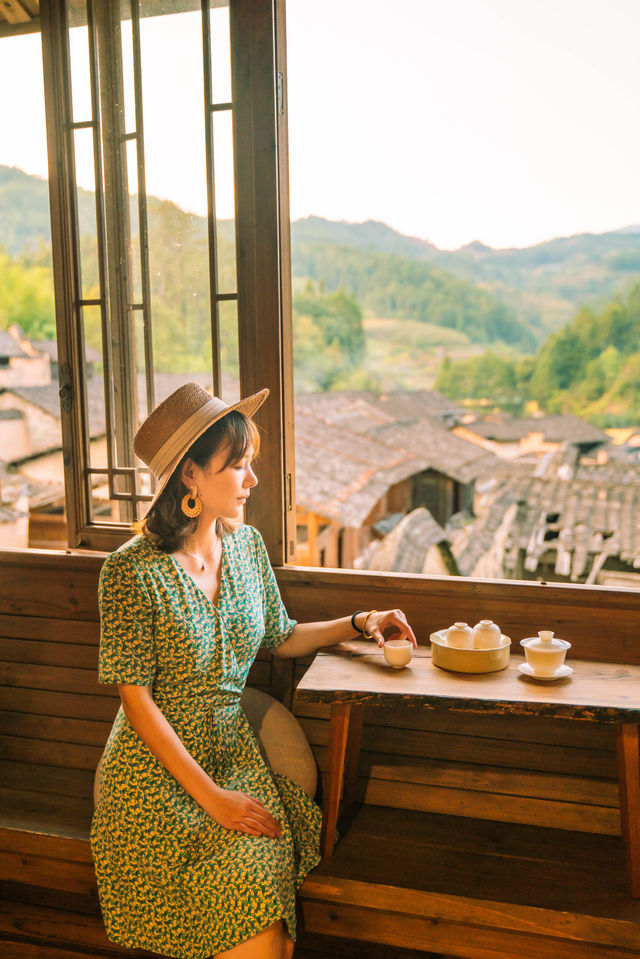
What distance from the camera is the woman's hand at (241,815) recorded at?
5.41 ft

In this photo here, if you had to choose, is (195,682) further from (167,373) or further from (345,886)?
(167,373)

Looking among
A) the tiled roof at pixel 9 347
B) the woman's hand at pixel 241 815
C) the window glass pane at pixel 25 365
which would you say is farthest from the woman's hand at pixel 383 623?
the tiled roof at pixel 9 347

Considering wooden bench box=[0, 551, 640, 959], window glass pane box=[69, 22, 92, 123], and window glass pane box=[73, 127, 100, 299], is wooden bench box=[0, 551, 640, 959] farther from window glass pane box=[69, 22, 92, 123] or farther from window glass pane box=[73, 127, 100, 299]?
window glass pane box=[69, 22, 92, 123]

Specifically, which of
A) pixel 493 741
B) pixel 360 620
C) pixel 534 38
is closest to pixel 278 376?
pixel 360 620

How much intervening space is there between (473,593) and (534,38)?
86.8 ft

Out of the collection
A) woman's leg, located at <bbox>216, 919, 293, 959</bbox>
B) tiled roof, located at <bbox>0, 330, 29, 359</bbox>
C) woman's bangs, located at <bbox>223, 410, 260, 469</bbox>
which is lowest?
woman's leg, located at <bbox>216, 919, 293, 959</bbox>

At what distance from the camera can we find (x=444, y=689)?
1.70m

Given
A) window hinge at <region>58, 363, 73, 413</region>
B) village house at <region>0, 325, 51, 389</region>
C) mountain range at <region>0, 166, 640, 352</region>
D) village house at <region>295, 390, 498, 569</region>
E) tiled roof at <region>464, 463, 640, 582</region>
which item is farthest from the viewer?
mountain range at <region>0, 166, 640, 352</region>

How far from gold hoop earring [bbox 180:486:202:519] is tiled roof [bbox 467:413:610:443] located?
2020 cm

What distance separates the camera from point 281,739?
2012 mm

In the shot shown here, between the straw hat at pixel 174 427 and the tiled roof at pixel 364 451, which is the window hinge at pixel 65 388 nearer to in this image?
the straw hat at pixel 174 427

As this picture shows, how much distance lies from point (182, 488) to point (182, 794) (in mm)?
684

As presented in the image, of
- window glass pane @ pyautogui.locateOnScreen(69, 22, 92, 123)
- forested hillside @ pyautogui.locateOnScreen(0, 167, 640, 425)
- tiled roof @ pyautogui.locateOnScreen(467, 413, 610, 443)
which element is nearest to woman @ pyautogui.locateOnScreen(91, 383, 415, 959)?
window glass pane @ pyautogui.locateOnScreen(69, 22, 92, 123)

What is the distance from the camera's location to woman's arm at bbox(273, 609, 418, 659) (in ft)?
6.43
